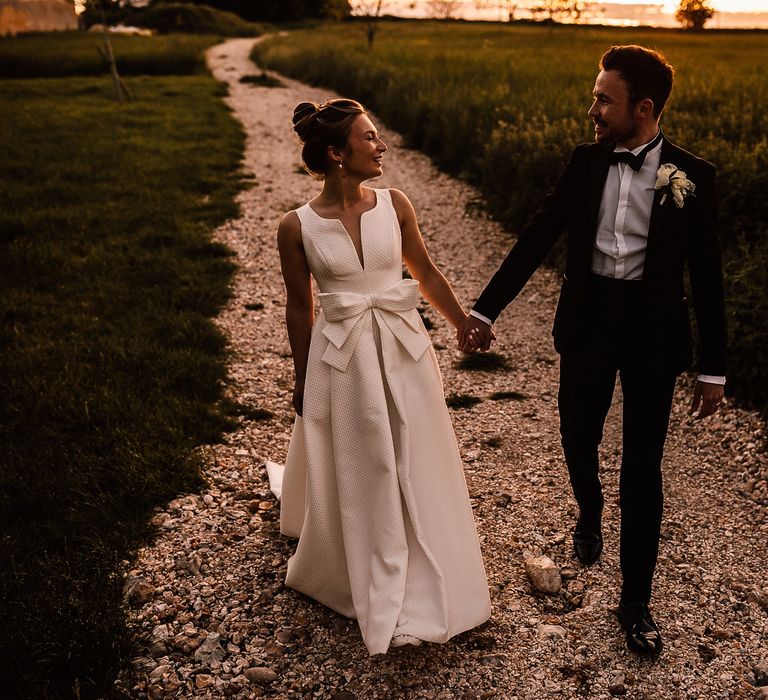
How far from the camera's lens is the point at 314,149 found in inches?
119

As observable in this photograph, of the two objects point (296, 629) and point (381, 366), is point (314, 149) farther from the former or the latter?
point (296, 629)

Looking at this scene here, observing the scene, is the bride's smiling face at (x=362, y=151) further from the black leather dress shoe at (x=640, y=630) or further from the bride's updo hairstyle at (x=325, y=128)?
the black leather dress shoe at (x=640, y=630)

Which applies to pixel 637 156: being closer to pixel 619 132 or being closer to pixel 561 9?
pixel 619 132

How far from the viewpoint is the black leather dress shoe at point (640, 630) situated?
3246 millimetres

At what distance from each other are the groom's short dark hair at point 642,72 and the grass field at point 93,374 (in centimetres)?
326

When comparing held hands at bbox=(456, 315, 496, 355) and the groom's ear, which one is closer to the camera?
the groom's ear

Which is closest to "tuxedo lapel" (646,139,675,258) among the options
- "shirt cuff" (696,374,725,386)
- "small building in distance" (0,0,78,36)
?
"shirt cuff" (696,374,725,386)

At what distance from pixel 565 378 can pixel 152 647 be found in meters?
2.31

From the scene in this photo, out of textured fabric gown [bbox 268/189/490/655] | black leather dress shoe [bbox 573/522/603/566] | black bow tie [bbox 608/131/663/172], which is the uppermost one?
black bow tie [bbox 608/131/663/172]

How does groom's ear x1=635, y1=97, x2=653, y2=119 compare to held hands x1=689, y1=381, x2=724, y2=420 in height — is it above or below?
above

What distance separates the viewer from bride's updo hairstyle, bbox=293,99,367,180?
9.78ft

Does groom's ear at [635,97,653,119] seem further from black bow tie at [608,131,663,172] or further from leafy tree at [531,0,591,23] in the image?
leafy tree at [531,0,591,23]

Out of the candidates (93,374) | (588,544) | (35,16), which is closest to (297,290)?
(588,544)

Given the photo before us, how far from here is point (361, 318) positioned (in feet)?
10.3
